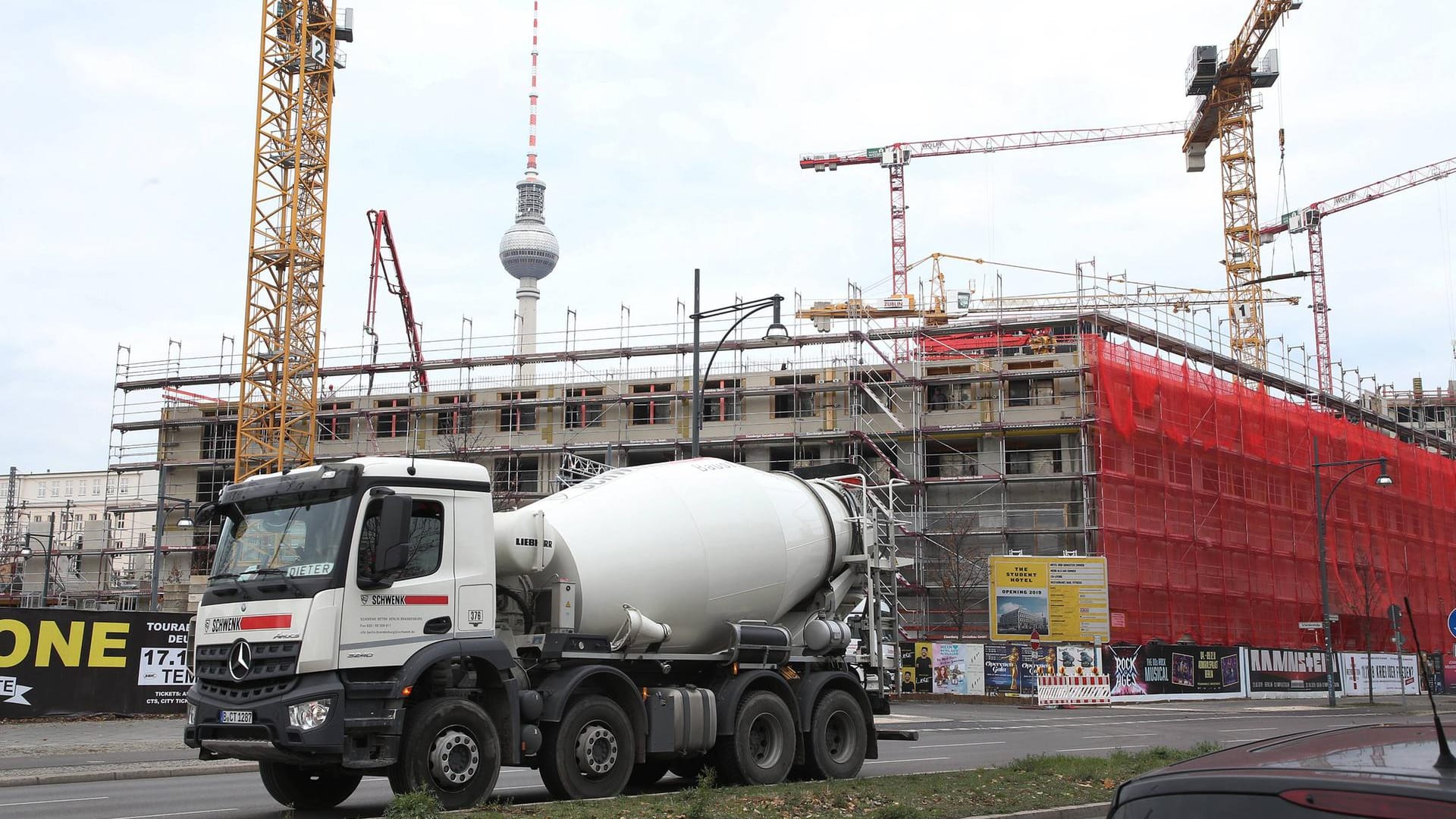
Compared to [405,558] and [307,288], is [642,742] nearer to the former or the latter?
[405,558]

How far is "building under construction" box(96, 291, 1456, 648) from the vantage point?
54.6m

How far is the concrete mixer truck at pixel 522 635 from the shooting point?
450 inches

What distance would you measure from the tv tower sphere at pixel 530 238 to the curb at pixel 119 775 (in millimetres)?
120497

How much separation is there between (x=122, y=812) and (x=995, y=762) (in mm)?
10969

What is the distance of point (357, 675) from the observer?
451 inches

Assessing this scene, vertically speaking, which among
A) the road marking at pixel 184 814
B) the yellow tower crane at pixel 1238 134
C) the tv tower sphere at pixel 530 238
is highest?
the tv tower sphere at pixel 530 238

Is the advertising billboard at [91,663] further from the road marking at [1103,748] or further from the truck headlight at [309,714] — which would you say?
the road marking at [1103,748]

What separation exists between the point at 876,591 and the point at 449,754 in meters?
7.01

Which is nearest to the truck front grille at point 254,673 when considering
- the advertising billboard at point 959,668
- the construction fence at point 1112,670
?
the construction fence at point 1112,670

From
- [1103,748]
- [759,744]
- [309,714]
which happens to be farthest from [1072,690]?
[309,714]

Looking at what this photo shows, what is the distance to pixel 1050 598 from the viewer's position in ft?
145

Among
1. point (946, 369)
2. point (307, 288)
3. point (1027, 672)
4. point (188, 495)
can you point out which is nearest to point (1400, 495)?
point (946, 369)

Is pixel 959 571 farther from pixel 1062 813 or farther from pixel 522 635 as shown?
pixel 1062 813

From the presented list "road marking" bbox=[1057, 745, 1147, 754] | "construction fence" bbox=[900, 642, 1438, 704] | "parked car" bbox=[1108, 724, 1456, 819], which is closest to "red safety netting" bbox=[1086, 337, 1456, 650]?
"construction fence" bbox=[900, 642, 1438, 704]
